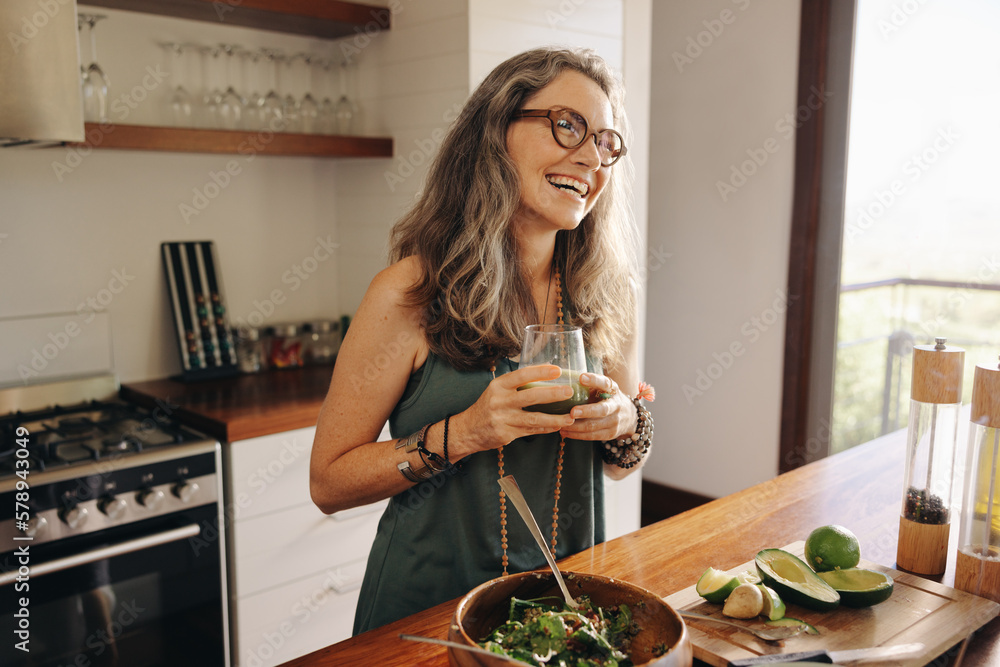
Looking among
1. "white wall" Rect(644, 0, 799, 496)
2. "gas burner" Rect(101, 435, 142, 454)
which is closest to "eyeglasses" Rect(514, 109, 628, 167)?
"gas burner" Rect(101, 435, 142, 454)

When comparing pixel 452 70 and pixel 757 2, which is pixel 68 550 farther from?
pixel 757 2

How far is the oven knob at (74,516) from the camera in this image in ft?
6.22

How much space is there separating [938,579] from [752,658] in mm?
484

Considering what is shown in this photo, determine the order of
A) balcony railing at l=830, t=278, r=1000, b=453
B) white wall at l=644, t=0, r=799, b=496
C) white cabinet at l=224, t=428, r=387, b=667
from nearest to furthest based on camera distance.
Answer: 1. white cabinet at l=224, t=428, r=387, b=667
2. balcony railing at l=830, t=278, r=1000, b=453
3. white wall at l=644, t=0, r=799, b=496

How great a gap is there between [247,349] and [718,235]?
2.24 metres

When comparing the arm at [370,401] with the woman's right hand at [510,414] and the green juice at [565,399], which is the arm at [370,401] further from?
the green juice at [565,399]

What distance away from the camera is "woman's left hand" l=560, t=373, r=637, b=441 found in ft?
3.59

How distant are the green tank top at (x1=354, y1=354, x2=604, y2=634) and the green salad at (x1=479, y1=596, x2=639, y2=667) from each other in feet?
1.57

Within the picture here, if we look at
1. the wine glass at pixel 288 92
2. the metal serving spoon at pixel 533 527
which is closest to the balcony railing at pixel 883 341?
the wine glass at pixel 288 92

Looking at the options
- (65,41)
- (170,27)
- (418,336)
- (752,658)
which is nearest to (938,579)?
(752,658)

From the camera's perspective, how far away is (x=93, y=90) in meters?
2.38

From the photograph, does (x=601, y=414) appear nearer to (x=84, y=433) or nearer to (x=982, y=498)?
(x=982, y=498)

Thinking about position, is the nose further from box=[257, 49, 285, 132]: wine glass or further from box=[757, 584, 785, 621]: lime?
box=[257, 49, 285, 132]: wine glass

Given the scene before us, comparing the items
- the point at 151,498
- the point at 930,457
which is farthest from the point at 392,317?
the point at 151,498
